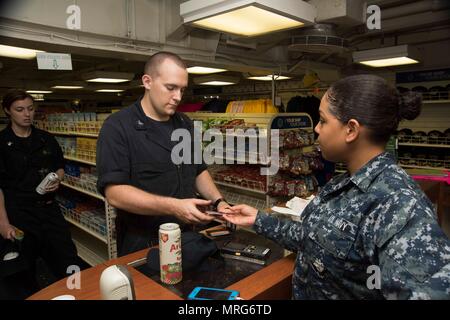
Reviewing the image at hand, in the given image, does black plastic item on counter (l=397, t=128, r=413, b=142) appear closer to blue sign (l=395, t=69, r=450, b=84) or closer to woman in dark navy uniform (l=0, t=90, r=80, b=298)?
blue sign (l=395, t=69, r=450, b=84)

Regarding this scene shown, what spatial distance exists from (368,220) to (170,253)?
2.57 feet

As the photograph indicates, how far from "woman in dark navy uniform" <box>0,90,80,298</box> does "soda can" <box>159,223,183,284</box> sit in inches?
90.2

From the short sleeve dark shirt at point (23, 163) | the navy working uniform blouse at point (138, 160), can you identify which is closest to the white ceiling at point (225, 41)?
the short sleeve dark shirt at point (23, 163)

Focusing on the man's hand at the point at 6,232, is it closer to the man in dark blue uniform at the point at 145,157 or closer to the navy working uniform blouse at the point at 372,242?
the man in dark blue uniform at the point at 145,157

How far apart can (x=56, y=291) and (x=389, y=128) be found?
4.94 ft

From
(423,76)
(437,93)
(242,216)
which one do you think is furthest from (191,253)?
(423,76)

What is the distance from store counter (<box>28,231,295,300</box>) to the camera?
Answer: 1.27 m

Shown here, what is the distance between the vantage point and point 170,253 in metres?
1.29

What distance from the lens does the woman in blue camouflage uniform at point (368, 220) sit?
3.01 ft

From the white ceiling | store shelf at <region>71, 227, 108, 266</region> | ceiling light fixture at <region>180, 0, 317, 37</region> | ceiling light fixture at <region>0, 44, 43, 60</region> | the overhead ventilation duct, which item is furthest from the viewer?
store shelf at <region>71, 227, 108, 266</region>

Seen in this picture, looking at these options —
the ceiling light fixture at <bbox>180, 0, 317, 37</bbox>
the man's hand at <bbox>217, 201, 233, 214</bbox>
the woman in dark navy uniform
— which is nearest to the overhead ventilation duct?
the ceiling light fixture at <bbox>180, 0, 317, 37</bbox>

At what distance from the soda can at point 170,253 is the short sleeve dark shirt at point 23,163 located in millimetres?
2516
